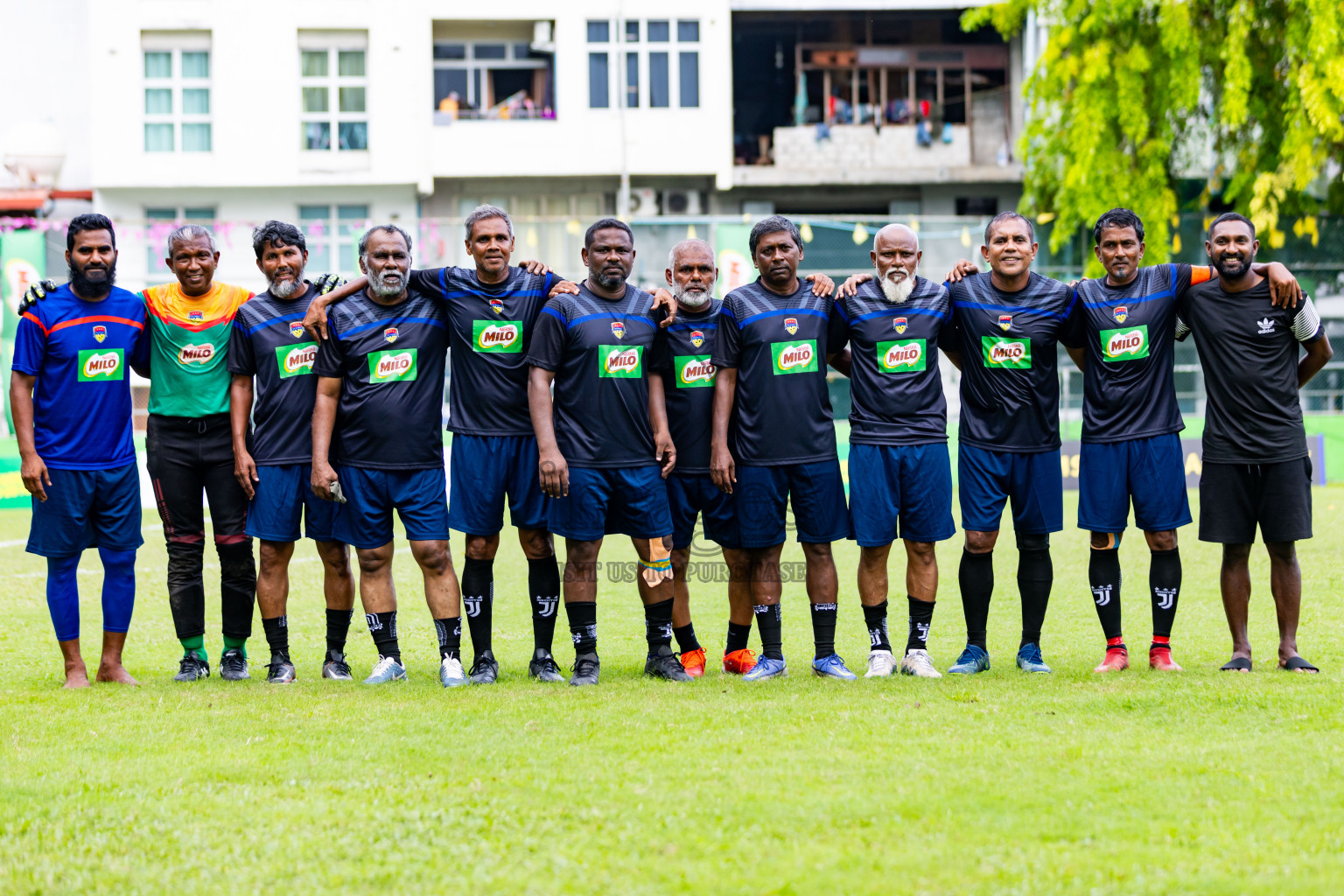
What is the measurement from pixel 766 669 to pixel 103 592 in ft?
11.5

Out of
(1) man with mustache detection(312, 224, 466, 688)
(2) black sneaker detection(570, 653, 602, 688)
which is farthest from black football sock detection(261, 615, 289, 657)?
(2) black sneaker detection(570, 653, 602, 688)

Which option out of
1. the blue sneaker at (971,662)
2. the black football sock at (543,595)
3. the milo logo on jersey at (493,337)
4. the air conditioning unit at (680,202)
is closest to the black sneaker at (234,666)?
the black football sock at (543,595)

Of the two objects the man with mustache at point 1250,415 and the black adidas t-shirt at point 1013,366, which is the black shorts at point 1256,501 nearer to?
the man with mustache at point 1250,415

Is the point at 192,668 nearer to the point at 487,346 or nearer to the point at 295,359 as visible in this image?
the point at 295,359

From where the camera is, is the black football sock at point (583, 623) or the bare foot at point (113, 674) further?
the bare foot at point (113, 674)

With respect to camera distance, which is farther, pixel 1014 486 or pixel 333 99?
pixel 333 99

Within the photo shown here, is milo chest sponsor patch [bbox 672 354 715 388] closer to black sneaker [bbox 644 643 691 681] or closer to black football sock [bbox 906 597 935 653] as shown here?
black sneaker [bbox 644 643 691 681]

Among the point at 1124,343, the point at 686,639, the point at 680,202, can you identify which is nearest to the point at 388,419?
the point at 686,639

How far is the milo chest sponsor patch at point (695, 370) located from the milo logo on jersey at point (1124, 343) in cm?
201

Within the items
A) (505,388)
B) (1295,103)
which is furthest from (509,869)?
(1295,103)

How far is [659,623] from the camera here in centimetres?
759

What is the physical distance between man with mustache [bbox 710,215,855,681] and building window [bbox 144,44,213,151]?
27898 mm

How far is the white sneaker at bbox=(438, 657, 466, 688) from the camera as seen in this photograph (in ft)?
24.1

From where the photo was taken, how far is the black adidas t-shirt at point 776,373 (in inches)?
291
